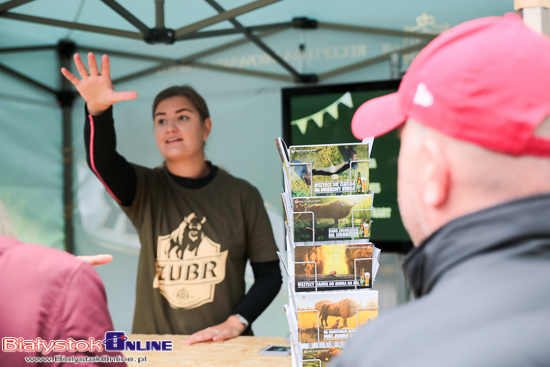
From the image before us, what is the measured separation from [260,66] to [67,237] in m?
1.82

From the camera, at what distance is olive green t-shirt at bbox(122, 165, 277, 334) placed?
194 cm

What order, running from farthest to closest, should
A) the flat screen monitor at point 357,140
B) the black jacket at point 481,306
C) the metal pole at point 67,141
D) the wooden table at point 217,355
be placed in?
the metal pole at point 67,141 → the flat screen monitor at point 357,140 → the wooden table at point 217,355 → the black jacket at point 481,306

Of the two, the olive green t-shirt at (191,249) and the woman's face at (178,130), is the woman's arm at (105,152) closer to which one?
the olive green t-shirt at (191,249)

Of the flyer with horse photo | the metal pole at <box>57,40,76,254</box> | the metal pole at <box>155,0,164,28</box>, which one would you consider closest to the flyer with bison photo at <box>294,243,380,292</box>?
the flyer with horse photo

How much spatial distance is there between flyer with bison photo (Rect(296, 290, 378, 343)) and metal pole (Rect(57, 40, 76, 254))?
2645mm

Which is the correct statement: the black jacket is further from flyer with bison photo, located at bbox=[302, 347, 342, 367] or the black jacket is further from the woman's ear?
the woman's ear

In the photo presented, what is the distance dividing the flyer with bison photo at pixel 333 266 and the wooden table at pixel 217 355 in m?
0.34

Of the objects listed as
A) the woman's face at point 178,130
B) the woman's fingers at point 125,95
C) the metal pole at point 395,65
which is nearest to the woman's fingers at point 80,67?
the woman's fingers at point 125,95

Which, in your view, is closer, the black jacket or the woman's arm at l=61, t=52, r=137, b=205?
the black jacket

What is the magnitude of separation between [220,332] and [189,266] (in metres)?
0.40

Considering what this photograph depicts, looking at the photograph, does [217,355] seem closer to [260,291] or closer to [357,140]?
[260,291]

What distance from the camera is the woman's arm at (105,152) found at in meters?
1.71

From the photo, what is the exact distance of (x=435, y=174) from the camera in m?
0.49

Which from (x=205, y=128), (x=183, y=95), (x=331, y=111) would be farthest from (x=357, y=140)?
(x=183, y=95)
